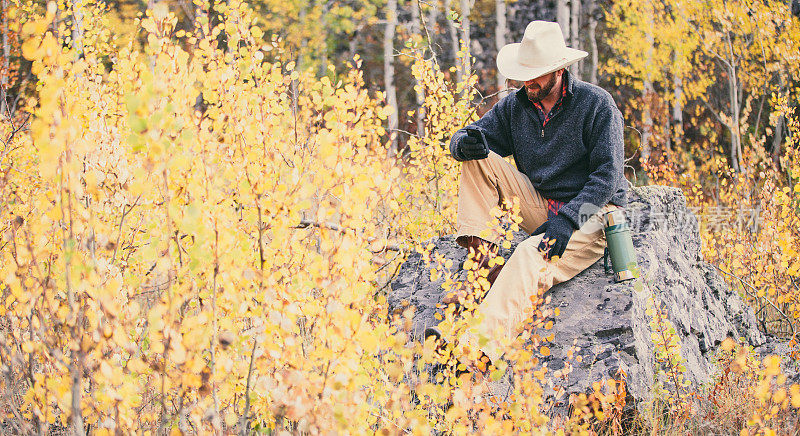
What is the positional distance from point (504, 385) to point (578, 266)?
71cm

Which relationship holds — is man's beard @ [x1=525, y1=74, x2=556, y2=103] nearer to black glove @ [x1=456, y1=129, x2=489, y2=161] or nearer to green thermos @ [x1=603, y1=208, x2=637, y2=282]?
black glove @ [x1=456, y1=129, x2=489, y2=161]

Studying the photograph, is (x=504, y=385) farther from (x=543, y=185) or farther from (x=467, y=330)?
(x=543, y=185)

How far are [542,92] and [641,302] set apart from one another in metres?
1.11

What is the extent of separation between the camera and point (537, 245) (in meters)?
2.88

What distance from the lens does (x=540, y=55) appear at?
3.17m

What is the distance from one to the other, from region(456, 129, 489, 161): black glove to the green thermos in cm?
65

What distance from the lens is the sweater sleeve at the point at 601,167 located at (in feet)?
9.86

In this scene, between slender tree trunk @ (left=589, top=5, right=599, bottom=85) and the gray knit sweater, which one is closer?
the gray knit sweater

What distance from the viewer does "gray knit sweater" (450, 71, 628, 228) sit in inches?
120

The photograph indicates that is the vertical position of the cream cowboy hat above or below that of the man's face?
above

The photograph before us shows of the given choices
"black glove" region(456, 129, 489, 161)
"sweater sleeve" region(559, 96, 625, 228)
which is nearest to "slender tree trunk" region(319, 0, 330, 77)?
"black glove" region(456, 129, 489, 161)

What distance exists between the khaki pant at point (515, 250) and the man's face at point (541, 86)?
0.36 meters

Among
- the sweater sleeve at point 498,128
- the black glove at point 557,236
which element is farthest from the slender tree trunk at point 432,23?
the black glove at point 557,236

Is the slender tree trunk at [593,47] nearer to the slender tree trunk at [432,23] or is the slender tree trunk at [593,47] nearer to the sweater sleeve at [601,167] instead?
the slender tree trunk at [432,23]
